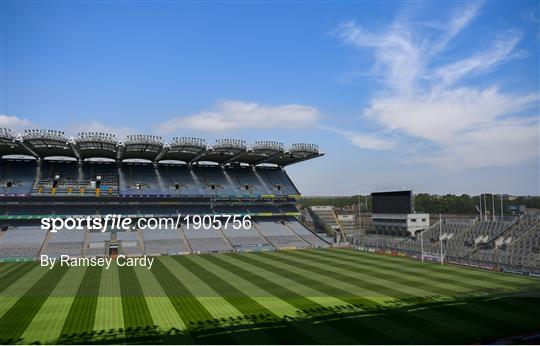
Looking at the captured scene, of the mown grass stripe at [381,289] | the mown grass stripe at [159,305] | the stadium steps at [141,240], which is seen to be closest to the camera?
the mown grass stripe at [381,289]

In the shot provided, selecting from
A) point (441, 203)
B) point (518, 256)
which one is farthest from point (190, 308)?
point (441, 203)

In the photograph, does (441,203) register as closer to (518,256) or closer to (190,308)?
(518,256)

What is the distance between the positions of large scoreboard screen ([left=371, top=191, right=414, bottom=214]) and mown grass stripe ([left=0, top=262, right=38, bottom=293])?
186ft

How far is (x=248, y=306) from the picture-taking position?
28203 millimetres

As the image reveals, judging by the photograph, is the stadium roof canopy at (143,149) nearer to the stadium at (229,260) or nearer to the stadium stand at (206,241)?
the stadium at (229,260)

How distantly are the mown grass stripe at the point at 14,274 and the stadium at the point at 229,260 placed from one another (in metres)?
0.23

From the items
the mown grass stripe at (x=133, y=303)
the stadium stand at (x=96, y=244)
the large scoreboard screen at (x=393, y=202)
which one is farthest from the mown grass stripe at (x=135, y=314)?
the large scoreboard screen at (x=393, y=202)

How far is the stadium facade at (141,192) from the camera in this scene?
2270 inches

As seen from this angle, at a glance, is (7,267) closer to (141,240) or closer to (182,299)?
(141,240)

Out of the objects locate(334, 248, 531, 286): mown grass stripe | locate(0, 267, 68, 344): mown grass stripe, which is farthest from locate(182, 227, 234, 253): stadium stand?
locate(334, 248, 531, 286): mown grass stripe

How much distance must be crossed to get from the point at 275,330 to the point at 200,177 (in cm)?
5755

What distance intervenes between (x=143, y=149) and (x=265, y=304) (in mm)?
43187

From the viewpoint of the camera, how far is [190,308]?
27562 millimetres

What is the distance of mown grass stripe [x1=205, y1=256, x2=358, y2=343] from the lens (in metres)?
22.0
